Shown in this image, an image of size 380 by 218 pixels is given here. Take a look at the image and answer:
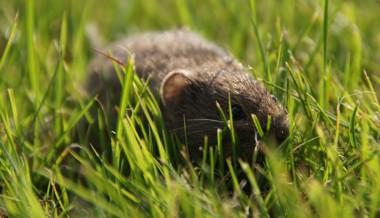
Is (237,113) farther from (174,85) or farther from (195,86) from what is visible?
(174,85)

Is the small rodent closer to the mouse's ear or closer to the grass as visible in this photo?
the mouse's ear

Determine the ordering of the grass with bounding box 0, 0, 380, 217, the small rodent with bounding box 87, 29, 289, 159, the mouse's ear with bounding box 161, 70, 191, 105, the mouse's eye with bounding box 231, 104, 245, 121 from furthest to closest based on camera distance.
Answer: the mouse's ear with bounding box 161, 70, 191, 105 → the mouse's eye with bounding box 231, 104, 245, 121 → the small rodent with bounding box 87, 29, 289, 159 → the grass with bounding box 0, 0, 380, 217

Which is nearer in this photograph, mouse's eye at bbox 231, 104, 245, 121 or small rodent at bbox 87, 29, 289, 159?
small rodent at bbox 87, 29, 289, 159

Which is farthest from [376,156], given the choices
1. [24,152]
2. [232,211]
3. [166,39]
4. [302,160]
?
[166,39]

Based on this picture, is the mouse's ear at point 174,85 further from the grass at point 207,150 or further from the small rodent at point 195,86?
the grass at point 207,150

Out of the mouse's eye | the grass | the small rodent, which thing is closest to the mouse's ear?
the small rodent

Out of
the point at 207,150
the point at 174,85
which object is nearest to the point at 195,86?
the point at 174,85
